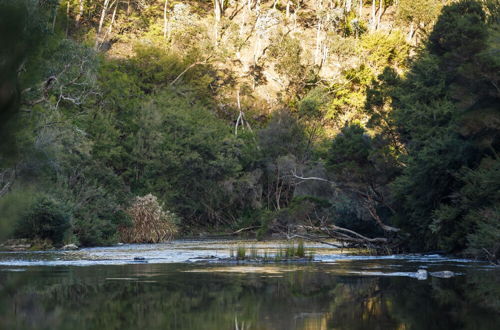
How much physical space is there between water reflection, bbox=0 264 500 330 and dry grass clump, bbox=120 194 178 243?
926 inches

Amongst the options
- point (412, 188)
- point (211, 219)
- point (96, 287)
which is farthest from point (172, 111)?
point (96, 287)

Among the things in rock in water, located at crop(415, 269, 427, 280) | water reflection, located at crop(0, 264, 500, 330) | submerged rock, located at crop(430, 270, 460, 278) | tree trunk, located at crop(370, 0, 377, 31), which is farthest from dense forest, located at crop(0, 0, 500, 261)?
rock in water, located at crop(415, 269, 427, 280)

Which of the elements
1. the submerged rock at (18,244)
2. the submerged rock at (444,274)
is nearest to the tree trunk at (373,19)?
the submerged rock at (18,244)

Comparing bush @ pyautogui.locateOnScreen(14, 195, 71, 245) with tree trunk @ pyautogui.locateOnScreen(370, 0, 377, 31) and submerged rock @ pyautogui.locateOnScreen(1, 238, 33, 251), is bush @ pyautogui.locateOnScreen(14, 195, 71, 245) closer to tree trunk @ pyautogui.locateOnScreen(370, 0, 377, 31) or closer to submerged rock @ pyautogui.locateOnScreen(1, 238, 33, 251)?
submerged rock @ pyautogui.locateOnScreen(1, 238, 33, 251)

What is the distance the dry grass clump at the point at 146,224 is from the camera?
48688mm

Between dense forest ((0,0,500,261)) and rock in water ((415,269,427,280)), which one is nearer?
rock in water ((415,269,427,280))

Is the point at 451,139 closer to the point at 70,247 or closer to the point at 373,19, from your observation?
the point at 70,247

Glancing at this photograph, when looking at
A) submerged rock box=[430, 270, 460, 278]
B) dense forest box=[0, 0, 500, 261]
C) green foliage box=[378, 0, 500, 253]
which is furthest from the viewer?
green foliage box=[378, 0, 500, 253]

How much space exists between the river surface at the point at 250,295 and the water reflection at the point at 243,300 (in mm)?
21

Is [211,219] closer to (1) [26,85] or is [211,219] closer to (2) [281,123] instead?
(2) [281,123]

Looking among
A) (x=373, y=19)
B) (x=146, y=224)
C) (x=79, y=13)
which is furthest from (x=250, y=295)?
(x=373, y=19)

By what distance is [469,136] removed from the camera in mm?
31547

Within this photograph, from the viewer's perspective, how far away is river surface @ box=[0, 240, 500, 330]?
14.3 m

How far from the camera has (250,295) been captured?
59.7 feet
